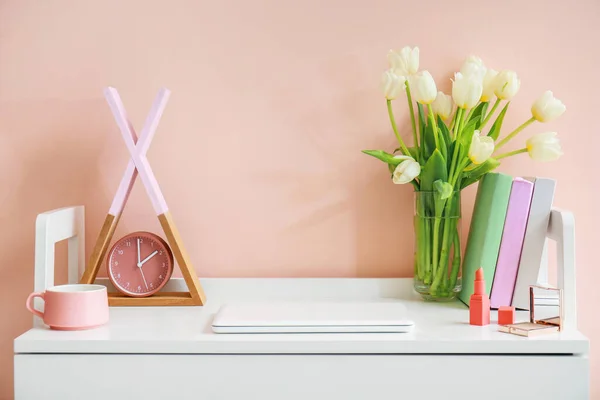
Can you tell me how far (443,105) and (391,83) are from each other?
125mm

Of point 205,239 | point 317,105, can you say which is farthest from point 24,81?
point 317,105

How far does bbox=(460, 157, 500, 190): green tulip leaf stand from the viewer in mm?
1383

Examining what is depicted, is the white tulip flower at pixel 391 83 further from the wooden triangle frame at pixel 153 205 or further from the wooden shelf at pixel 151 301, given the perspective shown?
the wooden shelf at pixel 151 301

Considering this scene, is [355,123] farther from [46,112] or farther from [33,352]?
[33,352]

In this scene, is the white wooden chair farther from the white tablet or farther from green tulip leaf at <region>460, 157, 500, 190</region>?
green tulip leaf at <region>460, 157, 500, 190</region>

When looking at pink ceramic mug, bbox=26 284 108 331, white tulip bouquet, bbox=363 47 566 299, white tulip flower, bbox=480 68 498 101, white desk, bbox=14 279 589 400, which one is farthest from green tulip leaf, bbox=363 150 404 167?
pink ceramic mug, bbox=26 284 108 331

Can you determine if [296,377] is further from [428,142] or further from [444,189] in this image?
[428,142]

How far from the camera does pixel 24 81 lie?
1.55 meters

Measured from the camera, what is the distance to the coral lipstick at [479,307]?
1233 millimetres

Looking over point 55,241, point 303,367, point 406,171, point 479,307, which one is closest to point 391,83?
point 406,171

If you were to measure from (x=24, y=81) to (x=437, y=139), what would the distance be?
2.86 ft

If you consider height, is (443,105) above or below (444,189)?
above

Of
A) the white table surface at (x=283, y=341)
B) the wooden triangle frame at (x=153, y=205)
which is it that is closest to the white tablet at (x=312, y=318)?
the white table surface at (x=283, y=341)

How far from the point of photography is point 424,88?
1336 mm
